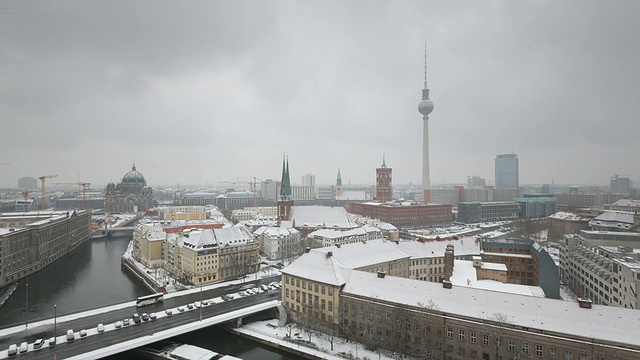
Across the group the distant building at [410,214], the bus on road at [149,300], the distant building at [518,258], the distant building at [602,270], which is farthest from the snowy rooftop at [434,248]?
the distant building at [410,214]

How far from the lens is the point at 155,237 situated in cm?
6262

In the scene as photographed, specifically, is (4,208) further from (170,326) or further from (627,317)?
(627,317)

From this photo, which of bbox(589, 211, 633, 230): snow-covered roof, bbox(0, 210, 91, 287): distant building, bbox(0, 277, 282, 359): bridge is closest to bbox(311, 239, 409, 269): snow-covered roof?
bbox(0, 277, 282, 359): bridge

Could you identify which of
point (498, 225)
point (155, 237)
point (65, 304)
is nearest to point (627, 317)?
point (65, 304)

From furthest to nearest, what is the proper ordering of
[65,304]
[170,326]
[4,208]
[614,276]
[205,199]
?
[205,199] → [4,208] → [65,304] → [614,276] → [170,326]

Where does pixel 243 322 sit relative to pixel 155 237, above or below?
below

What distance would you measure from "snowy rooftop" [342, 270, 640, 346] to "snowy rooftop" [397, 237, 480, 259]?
17.1m

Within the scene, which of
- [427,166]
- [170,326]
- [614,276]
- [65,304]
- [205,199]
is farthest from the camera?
[205,199]

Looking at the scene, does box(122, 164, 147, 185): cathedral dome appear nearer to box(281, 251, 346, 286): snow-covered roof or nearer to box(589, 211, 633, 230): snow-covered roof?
box(281, 251, 346, 286): snow-covered roof

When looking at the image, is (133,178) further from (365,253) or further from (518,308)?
(518,308)

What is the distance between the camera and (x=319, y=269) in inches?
1438

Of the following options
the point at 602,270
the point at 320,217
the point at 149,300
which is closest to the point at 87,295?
the point at 149,300

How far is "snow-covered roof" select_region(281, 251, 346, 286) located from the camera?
34.4 meters

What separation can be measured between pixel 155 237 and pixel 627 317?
64.4 meters
